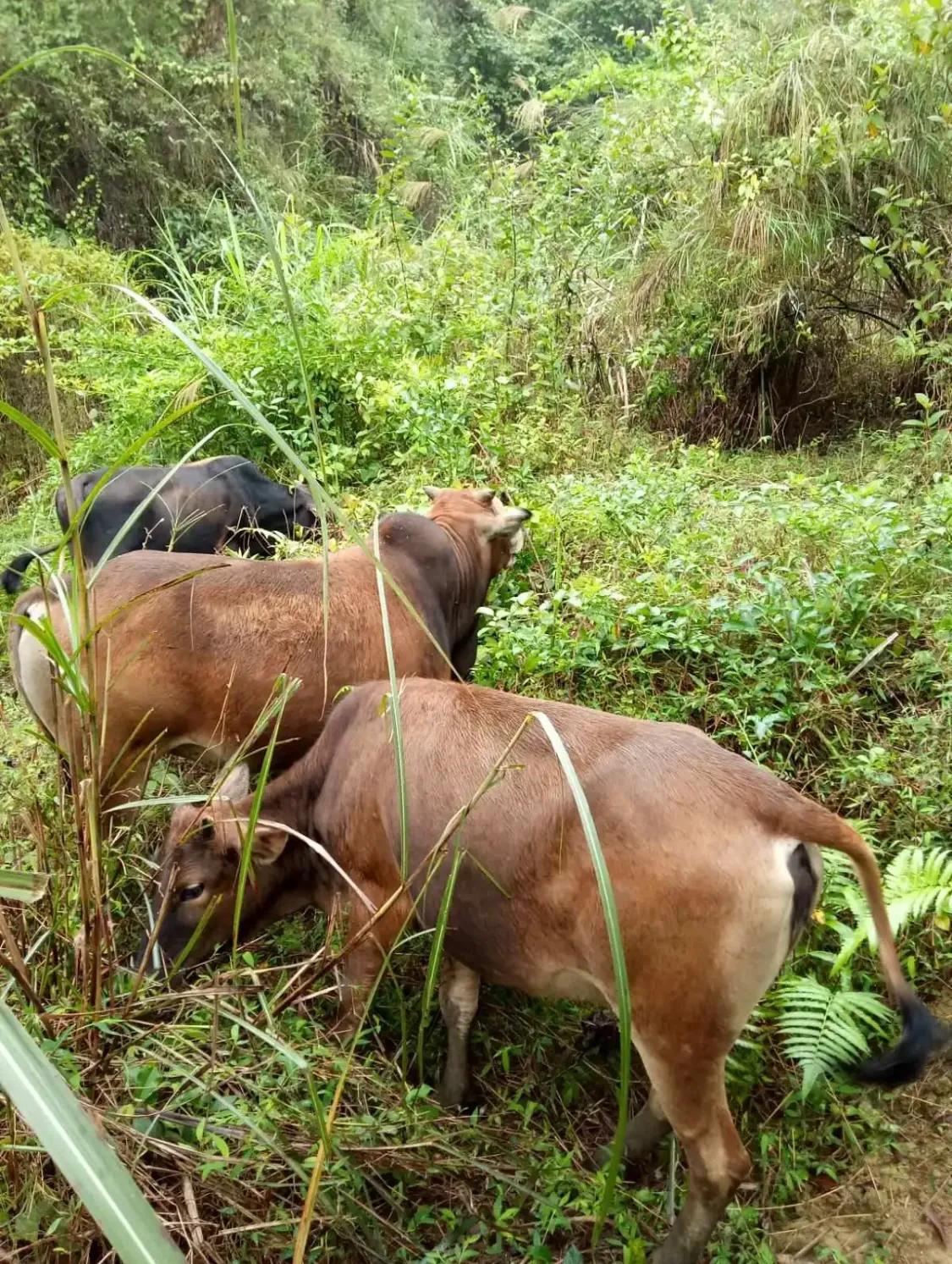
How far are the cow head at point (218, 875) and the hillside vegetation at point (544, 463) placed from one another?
22cm

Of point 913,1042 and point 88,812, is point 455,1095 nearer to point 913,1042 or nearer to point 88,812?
point 913,1042

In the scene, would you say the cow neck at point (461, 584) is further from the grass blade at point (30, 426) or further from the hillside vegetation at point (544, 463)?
the grass blade at point (30, 426)

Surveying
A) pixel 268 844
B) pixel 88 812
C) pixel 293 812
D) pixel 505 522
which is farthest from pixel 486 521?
pixel 88 812

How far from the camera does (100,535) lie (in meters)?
5.79

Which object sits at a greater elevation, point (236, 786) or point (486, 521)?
point (486, 521)

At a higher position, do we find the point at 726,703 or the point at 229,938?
the point at 726,703

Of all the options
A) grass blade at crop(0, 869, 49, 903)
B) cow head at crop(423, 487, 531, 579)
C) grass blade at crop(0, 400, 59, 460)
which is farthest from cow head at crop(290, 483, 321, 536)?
grass blade at crop(0, 869, 49, 903)

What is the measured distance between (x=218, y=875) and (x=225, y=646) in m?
1.05

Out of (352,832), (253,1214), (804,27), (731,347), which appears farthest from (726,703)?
(804,27)

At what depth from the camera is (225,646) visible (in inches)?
148

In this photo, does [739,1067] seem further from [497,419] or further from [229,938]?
[497,419]

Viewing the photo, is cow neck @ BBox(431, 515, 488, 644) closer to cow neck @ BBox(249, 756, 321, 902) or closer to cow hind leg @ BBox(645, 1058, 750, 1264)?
cow neck @ BBox(249, 756, 321, 902)

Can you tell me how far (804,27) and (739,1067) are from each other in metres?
7.77

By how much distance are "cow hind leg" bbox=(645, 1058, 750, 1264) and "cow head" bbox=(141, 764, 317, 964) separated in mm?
1402
